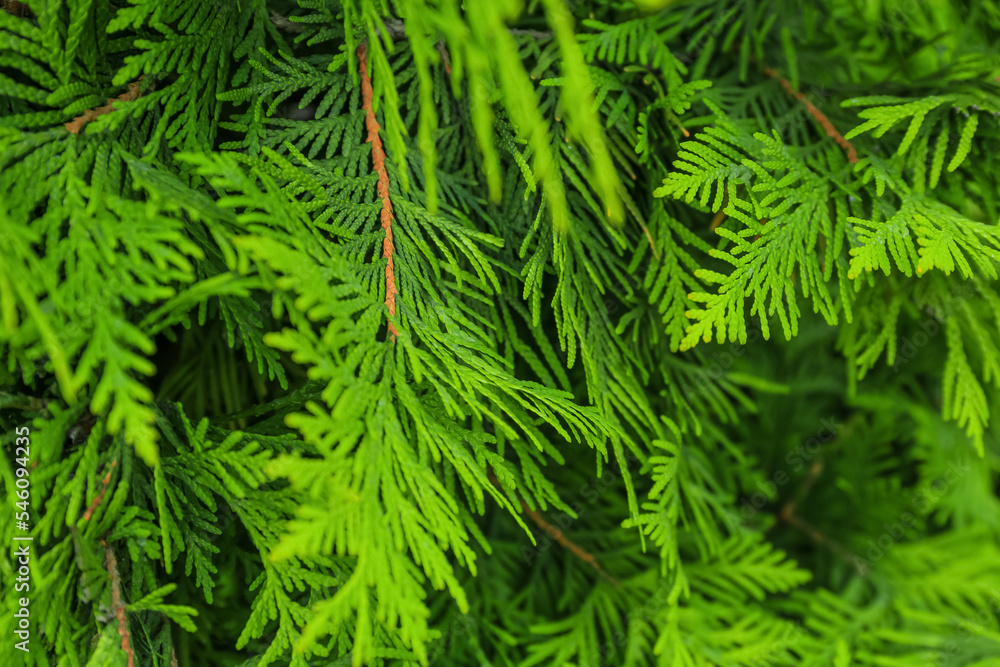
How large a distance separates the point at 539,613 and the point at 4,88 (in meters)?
1.87

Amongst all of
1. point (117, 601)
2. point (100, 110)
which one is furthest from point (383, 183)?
point (117, 601)

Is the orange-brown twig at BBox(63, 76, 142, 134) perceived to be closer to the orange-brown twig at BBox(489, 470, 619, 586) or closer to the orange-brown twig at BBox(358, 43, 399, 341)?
the orange-brown twig at BBox(358, 43, 399, 341)

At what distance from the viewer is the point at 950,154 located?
1647mm

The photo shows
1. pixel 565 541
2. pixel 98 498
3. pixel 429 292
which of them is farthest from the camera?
pixel 565 541

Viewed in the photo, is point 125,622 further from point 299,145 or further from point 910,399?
point 910,399

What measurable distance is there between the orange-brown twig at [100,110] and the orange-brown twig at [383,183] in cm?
47

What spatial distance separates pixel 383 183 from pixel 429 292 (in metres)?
0.28

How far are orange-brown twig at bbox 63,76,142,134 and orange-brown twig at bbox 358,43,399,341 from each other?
470 mm

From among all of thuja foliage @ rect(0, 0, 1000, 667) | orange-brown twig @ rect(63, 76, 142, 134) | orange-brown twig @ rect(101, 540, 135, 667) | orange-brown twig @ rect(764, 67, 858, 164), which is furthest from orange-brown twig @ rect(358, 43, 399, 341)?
orange-brown twig @ rect(764, 67, 858, 164)

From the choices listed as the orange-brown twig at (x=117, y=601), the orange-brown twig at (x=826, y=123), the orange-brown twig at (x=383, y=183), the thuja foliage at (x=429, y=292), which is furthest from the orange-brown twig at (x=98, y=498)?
the orange-brown twig at (x=826, y=123)

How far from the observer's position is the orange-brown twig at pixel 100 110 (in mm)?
1183

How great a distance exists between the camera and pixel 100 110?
4.04 feet

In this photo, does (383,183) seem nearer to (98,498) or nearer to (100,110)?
(100,110)

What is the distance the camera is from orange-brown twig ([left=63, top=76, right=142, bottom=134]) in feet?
3.88
